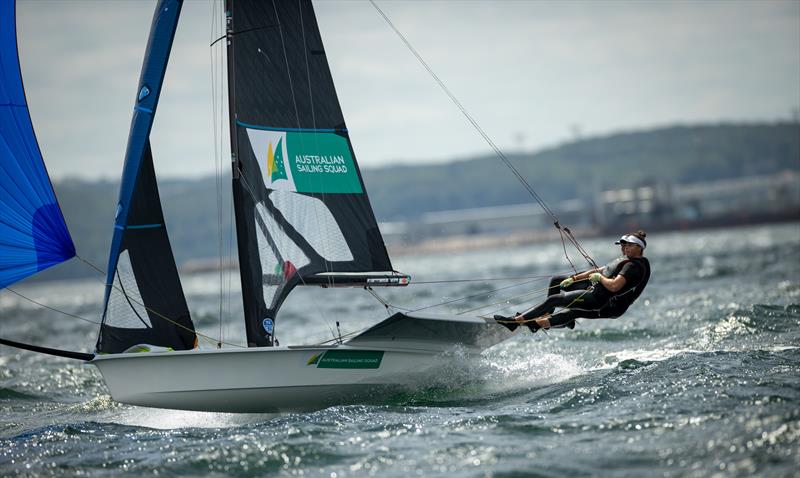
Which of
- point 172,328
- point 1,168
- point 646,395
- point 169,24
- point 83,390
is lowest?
point 83,390

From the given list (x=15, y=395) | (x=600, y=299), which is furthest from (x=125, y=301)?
(x=600, y=299)

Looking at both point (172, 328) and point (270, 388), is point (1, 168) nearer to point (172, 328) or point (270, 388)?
point (172, 328)

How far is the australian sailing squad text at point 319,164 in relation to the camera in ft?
34.7

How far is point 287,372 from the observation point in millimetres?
9648

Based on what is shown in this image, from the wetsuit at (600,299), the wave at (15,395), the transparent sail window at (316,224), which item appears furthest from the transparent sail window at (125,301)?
the wetsuit at (600,299)

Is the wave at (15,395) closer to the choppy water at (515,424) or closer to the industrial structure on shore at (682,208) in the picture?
the choppy water at (515,424)

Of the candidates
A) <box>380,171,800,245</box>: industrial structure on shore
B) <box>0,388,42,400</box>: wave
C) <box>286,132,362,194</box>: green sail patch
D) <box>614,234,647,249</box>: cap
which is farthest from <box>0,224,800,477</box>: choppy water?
<box>380,171,800,245</box>: industrial structure on shore

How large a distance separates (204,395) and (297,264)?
181 cm

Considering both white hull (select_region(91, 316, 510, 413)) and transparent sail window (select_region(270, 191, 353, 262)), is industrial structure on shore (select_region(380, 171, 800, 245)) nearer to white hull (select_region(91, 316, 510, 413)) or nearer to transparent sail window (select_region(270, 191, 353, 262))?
transparent sail window (select_region(270, 191, 353, 262))

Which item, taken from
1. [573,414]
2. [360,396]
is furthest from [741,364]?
[360,396]

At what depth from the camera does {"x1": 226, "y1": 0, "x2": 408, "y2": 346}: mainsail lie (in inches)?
402

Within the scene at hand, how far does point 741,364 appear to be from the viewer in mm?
10242

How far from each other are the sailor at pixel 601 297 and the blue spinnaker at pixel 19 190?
480cm

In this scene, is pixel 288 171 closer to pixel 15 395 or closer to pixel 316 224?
pixel 316 224
